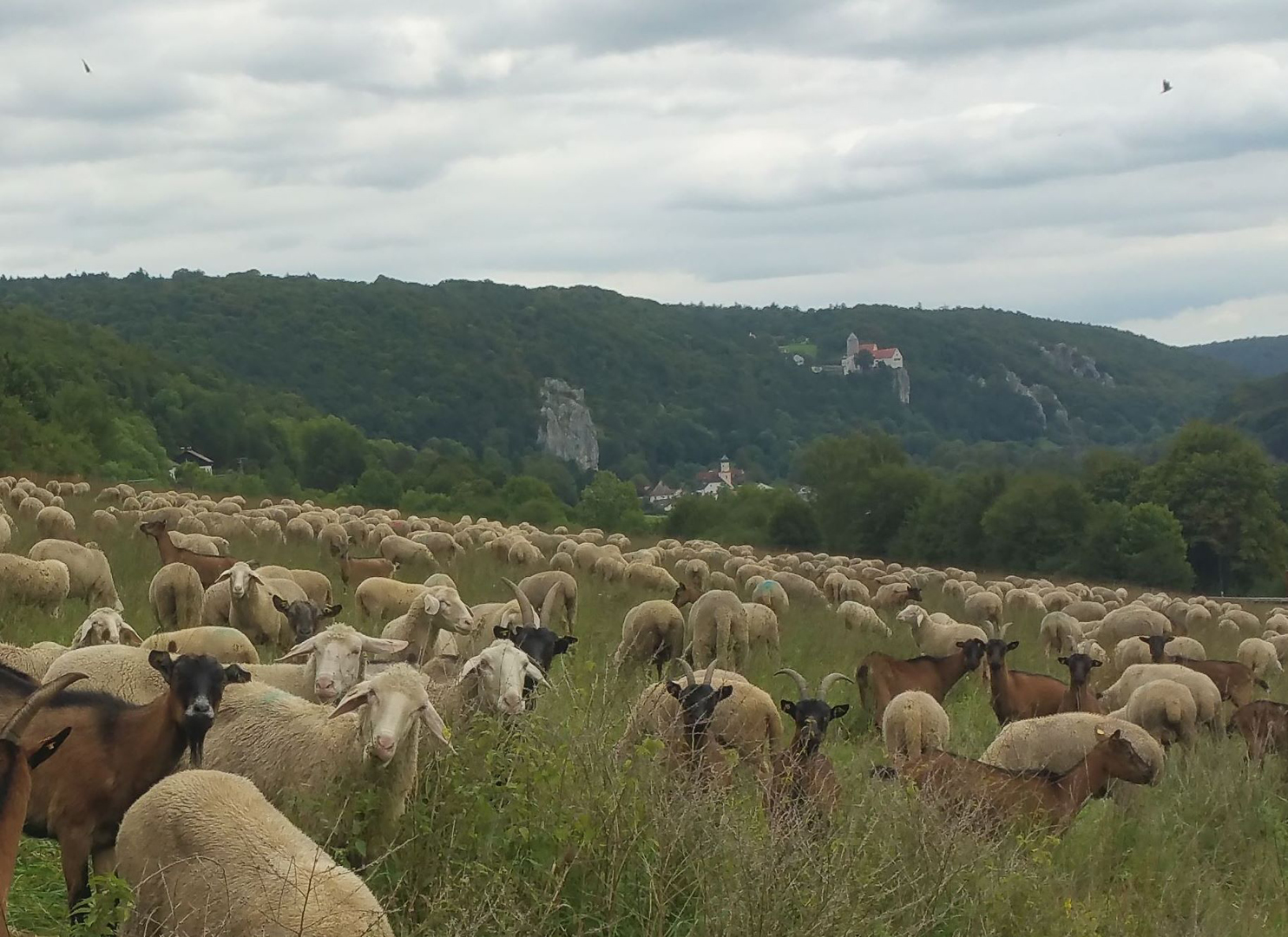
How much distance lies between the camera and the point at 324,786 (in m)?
6.64

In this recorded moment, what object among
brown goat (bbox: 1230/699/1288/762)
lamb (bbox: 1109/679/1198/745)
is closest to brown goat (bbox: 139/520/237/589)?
lamb (bbox: 1109/679/1198/745)

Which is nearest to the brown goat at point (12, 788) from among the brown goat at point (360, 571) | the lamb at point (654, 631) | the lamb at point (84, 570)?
the lamb at point (654, 631)

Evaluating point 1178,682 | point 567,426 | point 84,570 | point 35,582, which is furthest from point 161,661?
point 567,426

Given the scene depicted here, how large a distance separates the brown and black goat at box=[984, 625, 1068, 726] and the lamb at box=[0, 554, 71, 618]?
9692 mm

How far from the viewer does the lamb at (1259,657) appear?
20328 millimetres

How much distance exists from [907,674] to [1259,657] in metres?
8.75

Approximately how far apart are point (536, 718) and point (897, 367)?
6748 inches

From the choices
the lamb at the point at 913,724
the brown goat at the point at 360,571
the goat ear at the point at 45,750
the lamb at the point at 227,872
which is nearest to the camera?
the lamb at the point at 227,872

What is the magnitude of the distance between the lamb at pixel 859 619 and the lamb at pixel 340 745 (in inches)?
604

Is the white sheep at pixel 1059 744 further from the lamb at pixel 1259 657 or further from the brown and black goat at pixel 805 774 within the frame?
the lamb at pixel 1259 657

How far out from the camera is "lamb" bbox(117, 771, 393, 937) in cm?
496

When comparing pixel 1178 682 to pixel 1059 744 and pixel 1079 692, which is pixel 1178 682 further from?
pixel 1059 744

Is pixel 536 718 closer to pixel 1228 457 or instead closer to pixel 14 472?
pixel 14 472

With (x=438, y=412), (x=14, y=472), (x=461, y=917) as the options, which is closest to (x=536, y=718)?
(x=461, y=917)
